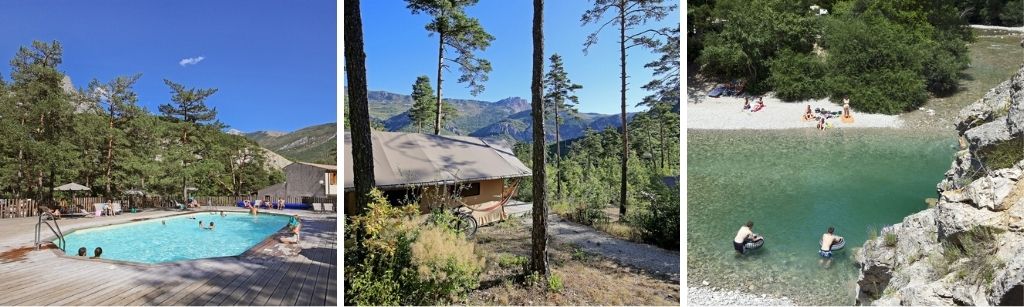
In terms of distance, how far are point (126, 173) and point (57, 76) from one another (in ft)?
3.70

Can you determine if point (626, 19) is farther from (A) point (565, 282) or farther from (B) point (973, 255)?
(B) point (973, 255)

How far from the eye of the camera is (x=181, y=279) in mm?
3410

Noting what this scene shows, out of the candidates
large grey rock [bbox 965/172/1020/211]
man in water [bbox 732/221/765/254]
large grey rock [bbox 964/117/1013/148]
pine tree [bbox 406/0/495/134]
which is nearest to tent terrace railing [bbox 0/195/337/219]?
pine tree [bbox 406/0/495/134]

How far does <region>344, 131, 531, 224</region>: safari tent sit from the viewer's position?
3354mm

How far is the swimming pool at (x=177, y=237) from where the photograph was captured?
12.9 ft

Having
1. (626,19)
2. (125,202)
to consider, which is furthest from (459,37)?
(125,202)

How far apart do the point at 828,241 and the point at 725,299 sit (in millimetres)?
986

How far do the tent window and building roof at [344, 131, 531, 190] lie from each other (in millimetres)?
80

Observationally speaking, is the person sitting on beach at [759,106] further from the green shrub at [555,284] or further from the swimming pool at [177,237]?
the swimming pool at [177,237]

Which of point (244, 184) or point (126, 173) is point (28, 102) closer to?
point (126, 173)

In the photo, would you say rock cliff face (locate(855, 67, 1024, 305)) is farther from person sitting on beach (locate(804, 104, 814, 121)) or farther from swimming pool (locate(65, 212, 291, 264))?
swimming pool (locate(65, 212, 291, 264))

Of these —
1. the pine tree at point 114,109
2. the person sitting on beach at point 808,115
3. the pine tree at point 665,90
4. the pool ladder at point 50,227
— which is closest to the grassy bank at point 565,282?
the pine tree at point 665,90

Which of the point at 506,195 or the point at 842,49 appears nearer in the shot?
the point at 506,195

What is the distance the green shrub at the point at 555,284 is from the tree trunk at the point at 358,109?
1351 mm
